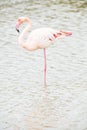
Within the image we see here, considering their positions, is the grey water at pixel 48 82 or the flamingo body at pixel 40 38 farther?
the flamingo body at pixel 40 38

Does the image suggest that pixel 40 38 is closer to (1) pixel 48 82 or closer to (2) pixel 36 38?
(2) pixel 36 38

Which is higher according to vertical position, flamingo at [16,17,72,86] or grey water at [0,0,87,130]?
flamingo at [16,17,72,86]

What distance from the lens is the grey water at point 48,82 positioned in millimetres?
7898

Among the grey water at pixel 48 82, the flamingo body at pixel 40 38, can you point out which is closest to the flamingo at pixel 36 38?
the flamingo body at pixel 40 38

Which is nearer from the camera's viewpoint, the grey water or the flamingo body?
the grey water

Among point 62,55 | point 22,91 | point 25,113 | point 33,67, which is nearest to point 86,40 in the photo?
point 62,55

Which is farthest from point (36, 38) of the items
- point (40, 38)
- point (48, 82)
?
point (48, 82)

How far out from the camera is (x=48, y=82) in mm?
9766

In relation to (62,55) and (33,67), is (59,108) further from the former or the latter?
(62,55)

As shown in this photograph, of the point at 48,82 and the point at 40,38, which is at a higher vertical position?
the point at 40,38

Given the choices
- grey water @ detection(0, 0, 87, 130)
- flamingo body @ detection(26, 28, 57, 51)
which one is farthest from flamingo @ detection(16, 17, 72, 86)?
grey water @ detection(0, 0, 87, 130)

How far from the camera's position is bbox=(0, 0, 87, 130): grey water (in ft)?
25.9

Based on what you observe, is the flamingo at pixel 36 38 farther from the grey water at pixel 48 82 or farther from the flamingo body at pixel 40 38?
the grey water at pixel 48 82

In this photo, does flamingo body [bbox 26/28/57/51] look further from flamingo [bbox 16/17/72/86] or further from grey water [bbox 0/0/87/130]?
grey water [bbox 0/0/87/130]
